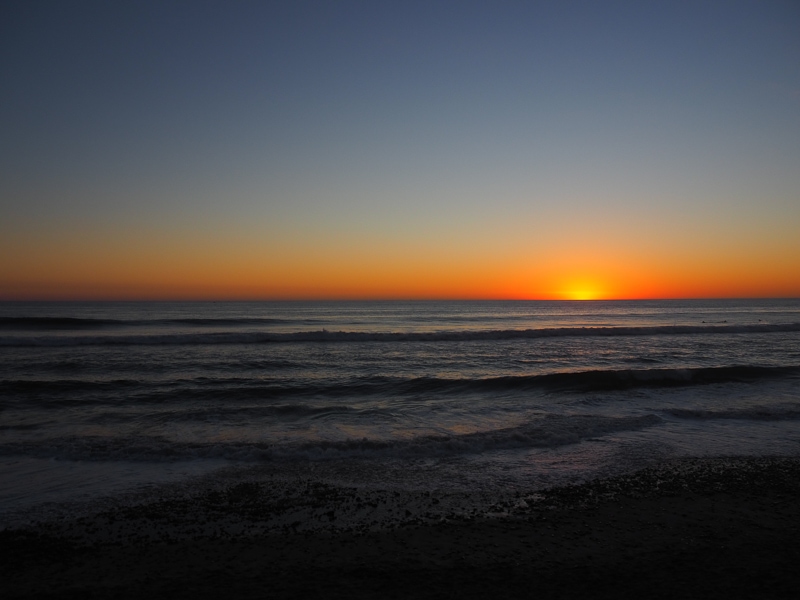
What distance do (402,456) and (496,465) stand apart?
1.71 metres

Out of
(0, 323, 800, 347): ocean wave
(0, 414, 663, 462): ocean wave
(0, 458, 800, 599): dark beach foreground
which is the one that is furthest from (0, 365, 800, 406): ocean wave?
(0, 323, 800, 347): ocean wave

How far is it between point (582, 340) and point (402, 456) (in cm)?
2707

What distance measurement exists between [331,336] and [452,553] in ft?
92.2

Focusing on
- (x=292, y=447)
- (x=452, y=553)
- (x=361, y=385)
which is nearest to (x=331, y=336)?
(x=361, y=385)

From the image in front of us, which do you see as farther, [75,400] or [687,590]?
[75,400]

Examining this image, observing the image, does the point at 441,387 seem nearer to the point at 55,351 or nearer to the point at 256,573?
the point at 256,573

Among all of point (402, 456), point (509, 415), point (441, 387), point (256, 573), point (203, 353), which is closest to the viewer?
point (256, 573)

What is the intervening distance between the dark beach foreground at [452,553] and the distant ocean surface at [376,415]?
1232mm

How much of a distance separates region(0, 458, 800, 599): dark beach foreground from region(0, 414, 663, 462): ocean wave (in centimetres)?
224

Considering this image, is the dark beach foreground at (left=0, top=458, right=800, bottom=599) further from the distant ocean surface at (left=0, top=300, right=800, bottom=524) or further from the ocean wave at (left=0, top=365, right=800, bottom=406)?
the ocean wave at (left=0, top=365, right=800, bottom=406)

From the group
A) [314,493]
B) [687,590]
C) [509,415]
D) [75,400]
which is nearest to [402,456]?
[314,493]

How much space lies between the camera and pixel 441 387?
625 inches

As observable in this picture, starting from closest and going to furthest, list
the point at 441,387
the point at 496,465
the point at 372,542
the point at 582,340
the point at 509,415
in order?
the point at 372,542
the point at 496,465
the point at 509,415
the point at 441,387
the point at 582,340

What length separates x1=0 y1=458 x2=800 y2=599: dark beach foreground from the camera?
14.5 ft
